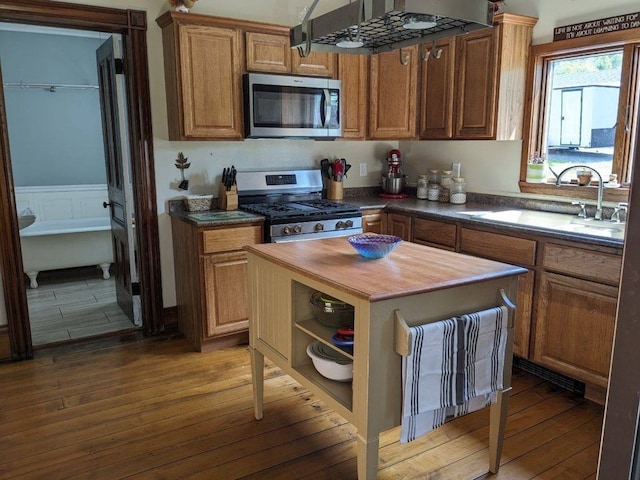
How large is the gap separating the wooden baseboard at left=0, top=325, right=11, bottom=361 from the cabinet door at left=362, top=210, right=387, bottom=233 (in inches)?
97.7

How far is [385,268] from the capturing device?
1.97m

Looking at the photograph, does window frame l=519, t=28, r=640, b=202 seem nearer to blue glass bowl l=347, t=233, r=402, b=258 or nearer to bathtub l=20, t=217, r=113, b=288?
blue glass bowl l=347, t=233, r=402, b=258

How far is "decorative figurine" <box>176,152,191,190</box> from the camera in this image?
361cm

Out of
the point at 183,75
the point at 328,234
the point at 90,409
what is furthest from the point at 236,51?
the point at 90,409

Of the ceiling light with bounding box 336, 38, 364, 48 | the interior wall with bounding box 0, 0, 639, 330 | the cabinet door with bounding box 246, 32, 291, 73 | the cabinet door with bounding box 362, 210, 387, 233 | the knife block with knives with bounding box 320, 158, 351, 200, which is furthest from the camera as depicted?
the knife block with knives with bounding box 320, 158, 351, 200

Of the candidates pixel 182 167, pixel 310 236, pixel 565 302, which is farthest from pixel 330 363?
pixel 182 167

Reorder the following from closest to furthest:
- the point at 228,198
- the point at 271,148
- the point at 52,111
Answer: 1. the point at 228,198
2. the point at 271,148
3. the point at 52,111

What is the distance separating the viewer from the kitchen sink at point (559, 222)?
2.68 m

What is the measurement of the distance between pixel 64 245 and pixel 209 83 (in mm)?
2742

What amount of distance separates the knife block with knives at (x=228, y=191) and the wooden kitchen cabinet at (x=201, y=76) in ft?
0.99

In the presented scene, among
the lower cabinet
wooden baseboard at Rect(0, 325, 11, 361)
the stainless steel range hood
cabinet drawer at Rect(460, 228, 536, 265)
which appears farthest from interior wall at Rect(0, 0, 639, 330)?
the stainless steel range hood

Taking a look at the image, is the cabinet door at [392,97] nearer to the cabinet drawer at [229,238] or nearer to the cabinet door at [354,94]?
the cabinet door at [354,94]

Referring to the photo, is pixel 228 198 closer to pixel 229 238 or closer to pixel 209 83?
pixel 229 238

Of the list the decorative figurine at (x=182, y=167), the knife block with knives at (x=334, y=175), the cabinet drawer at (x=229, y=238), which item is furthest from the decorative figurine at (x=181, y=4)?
the knife block with knives at (x=334, y=175)
